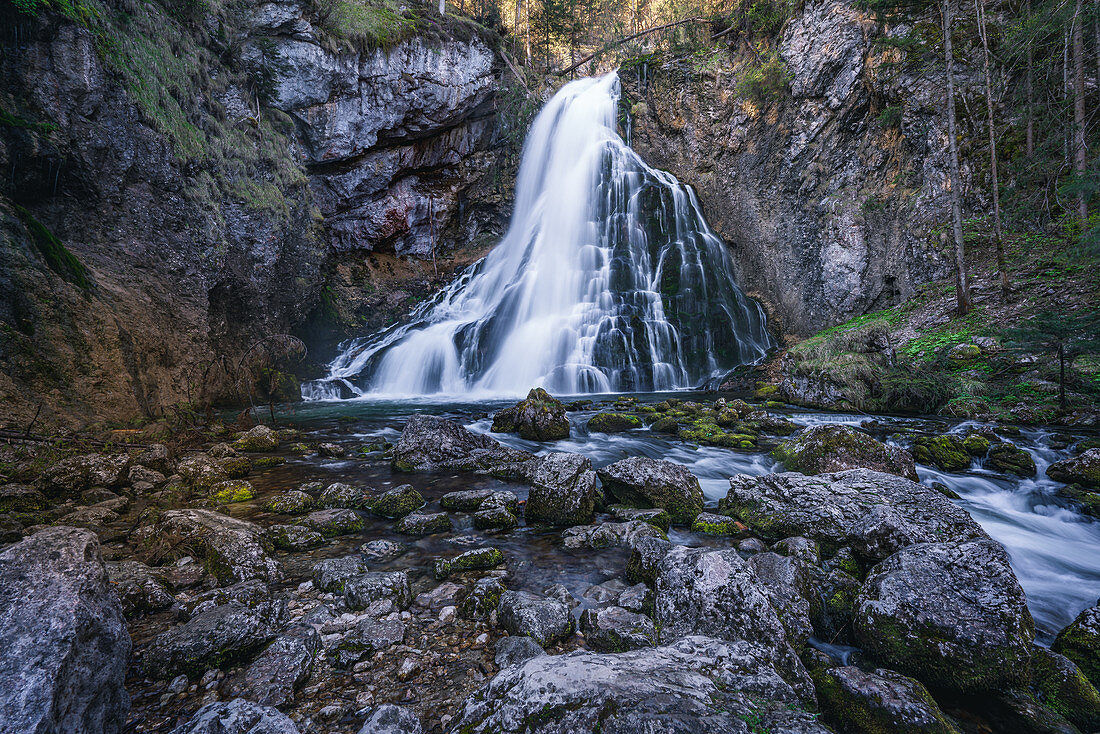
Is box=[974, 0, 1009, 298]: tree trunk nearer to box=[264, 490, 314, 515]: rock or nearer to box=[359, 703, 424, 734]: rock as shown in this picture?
box=[359, 703, 424, 734]: rock

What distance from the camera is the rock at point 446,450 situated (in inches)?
257

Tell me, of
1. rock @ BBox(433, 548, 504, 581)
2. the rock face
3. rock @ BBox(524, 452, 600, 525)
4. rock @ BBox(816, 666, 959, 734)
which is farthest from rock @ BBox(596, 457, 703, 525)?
the rock face

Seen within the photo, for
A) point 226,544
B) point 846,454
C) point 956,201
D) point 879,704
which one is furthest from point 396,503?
point 956,201

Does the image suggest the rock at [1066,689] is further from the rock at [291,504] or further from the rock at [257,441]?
the rock at [257,441]

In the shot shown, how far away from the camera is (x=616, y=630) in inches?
100

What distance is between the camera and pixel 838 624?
274cm

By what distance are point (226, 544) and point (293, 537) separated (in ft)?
1.97

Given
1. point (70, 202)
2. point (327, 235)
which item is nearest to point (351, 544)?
point (70, 202)

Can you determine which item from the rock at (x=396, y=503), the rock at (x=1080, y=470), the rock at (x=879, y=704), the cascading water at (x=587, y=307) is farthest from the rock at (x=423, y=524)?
the cascading water at (x=587, y=307)

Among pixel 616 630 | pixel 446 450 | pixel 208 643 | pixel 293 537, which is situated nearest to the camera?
pixel 208 643

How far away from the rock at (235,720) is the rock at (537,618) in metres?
1.32

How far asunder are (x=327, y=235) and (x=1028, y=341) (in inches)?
936

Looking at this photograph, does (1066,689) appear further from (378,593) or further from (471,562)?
(378,593)

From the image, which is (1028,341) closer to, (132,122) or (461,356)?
(461,356)
